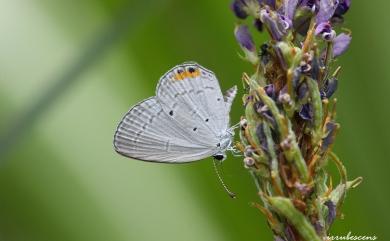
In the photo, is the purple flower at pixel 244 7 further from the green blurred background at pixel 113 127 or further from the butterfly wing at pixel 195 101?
the green blurred background at pixel 113 127

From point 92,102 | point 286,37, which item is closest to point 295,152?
point 286,37

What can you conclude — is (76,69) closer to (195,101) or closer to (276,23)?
(276,23)

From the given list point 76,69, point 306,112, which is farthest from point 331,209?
point 76,69

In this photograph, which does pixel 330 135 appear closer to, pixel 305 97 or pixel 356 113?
pixel 305 97

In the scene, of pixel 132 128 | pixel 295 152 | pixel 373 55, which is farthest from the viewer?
pixel 373 55

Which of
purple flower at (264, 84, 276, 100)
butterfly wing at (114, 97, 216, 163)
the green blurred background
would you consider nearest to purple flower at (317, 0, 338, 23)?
purple flower at (264, 84, 276, 100)

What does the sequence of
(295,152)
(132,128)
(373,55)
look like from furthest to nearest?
1. (373,55)
2. (132,128)
3. (295,152)
